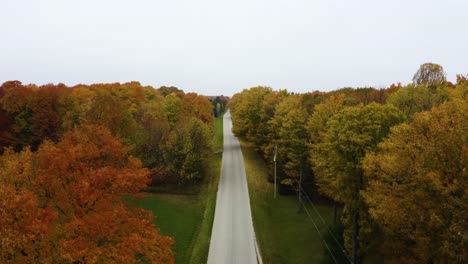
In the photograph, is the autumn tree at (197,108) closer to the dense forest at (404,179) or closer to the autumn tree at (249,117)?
the autumn tree at (249,117)

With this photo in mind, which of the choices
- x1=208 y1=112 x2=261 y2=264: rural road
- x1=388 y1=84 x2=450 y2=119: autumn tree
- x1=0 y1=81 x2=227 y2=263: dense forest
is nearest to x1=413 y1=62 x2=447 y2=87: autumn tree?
x1=388 y1=84 x2=450 y2=119: autumn tree

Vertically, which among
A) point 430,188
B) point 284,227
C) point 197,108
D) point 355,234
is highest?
point 197,108

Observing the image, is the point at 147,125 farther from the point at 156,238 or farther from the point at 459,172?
the point at 459,172

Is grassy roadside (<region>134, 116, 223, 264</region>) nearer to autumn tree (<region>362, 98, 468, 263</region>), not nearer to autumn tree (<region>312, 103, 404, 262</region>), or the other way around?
autumn tree (<region>312, 103, 404, 262</region>)

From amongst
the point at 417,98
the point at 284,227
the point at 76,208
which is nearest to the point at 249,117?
the point at 417,98

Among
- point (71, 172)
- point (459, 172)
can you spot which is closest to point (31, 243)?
point (71, 172)

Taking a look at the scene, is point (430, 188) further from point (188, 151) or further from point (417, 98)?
point (188, 151)
